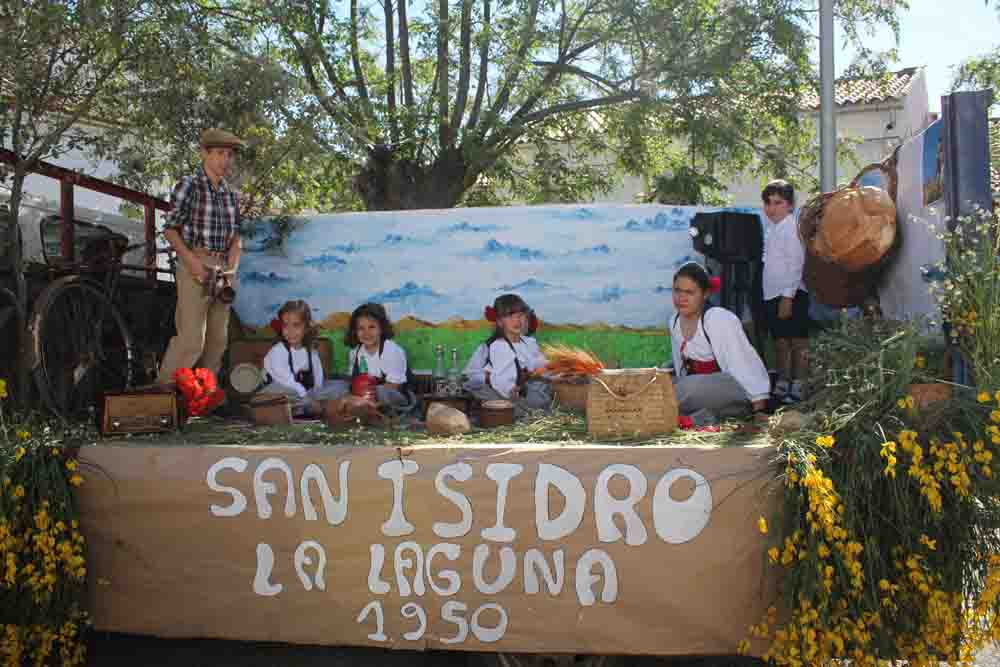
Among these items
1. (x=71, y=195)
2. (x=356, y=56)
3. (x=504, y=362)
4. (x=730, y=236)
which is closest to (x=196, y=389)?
(x=504, y=362)

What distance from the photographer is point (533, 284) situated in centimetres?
456

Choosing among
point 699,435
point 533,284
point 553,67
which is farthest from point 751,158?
point 699,435

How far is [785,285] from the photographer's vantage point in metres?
4.18

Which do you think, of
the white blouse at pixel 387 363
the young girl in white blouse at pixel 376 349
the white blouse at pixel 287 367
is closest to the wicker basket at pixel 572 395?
the young girl in white blouse at pixel 376 349

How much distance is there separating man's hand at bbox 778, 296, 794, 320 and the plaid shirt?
284 cm

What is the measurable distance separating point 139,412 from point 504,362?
1.86 m

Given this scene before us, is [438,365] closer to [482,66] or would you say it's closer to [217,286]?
[217,286]

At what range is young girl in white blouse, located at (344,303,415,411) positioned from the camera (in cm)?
448

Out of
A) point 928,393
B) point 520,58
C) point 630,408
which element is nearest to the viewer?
point 928,393

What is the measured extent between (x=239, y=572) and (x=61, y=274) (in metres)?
2.29

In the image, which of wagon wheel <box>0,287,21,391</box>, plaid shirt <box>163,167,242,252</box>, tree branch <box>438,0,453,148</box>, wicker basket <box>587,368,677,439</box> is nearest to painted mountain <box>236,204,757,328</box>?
plaid shirt <box>163,167,242,252</box>

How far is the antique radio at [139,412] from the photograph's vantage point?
3063 mm

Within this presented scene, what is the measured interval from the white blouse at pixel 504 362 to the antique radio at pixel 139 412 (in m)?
1.54

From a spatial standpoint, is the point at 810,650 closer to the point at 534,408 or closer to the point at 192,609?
the point at 534,408
